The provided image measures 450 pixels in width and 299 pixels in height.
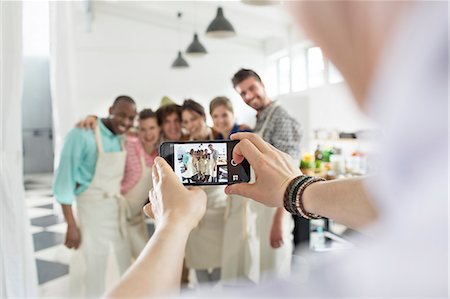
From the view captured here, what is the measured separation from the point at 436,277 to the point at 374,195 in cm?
6

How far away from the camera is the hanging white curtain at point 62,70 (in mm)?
2098

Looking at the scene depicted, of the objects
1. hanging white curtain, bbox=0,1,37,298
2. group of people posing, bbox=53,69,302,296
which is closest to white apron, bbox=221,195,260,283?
group of people posing, bbox=53,69,302,296

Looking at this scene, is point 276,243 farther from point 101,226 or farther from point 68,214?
point 68,214

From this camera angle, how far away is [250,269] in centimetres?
157

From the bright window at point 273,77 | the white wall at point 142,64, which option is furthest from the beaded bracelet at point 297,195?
the white wall at point 142,64

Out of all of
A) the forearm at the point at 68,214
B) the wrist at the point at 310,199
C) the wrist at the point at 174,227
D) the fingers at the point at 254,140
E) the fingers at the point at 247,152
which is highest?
the fingers at the point at 254,140

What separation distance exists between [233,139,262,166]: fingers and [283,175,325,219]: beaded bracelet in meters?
0.05

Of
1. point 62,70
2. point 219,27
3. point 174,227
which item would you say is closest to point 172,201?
point 174,227

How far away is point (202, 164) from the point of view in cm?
47

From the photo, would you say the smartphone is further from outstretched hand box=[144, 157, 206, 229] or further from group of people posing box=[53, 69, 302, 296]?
group of people posing box=[53, 69, 302, 296]

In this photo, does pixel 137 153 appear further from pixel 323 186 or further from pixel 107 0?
pixel 107 0

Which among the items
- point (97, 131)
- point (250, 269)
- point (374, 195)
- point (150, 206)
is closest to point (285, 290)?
point (374, 195)

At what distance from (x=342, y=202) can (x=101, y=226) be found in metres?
1.21

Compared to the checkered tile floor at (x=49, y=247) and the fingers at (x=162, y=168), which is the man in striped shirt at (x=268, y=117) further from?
the checkered tile floor at (x=49, y=247)
